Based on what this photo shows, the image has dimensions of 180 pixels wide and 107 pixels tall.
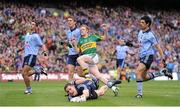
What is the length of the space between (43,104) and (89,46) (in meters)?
3.56

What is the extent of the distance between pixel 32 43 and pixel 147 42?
4.39 m

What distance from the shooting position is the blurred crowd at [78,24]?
3672cm

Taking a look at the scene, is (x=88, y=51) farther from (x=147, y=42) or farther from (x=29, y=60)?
(x=29, y=60)

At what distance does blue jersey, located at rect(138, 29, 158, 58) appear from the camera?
1795 cm

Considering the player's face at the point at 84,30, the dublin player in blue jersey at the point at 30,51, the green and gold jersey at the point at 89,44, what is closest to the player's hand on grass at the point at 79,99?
the green and gold jersey at the point at 89,44

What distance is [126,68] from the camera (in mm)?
37938

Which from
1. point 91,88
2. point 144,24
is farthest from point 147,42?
point 91,88

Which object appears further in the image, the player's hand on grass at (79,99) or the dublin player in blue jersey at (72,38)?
the dublin player in blue jersey at (72,38)

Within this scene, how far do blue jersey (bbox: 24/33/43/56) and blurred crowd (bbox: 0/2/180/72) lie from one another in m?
12.9

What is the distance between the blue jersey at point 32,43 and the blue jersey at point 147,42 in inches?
155

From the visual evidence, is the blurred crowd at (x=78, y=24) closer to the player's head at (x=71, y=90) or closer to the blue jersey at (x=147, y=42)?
the blue jersey at (x=147, y=42)

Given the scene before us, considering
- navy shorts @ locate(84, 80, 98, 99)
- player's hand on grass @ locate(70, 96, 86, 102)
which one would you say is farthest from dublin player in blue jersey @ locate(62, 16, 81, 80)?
player's hand on grass @ locate(70, 96, 86, 102)

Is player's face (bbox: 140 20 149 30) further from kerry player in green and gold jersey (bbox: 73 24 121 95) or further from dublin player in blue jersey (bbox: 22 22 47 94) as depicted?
dublin player in blue jersey (bbox: 22 22 47 94)

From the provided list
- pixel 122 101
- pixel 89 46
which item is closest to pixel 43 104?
pixel 122 101
